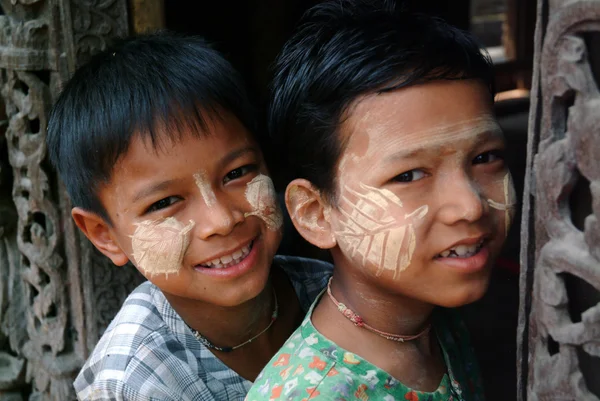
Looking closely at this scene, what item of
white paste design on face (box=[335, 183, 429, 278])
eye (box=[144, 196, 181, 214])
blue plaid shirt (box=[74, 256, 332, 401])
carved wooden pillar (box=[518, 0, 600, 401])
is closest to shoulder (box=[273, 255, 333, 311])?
blue plaid shirt (box=[74, 256, 332, 401])

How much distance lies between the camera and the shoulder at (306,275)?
7.06 ft

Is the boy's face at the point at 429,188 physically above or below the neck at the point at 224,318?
above

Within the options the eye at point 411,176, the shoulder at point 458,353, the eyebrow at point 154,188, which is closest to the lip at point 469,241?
the eye at point 411,176

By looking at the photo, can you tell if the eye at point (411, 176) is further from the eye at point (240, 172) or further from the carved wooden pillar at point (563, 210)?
the eye at point (240, 172)

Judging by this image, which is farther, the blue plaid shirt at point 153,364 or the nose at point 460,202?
the blue plaid shirt at point 153,364

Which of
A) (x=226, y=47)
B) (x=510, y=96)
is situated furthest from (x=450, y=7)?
(x=510, y=96)

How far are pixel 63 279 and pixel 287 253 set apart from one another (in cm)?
82

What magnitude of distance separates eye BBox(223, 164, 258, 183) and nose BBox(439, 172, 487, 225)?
2.07 ft

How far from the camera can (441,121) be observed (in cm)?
133

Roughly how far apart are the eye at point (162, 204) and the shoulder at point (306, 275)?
0.57 metres

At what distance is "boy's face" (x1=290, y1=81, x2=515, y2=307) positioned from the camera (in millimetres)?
1313

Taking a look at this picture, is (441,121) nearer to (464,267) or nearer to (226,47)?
(464,267)

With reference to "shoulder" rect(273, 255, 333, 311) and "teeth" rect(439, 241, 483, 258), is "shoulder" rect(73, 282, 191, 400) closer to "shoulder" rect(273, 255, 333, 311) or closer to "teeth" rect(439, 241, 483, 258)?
"shoulder" rect(273, 255, 333, 311)

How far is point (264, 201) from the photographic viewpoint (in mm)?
1788
